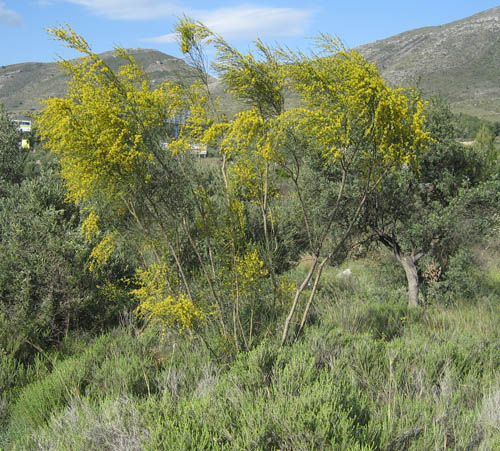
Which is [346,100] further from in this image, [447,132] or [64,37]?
[447,132]

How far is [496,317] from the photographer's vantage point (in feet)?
20.9

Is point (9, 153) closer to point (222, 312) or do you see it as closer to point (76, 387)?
point (76, 387)

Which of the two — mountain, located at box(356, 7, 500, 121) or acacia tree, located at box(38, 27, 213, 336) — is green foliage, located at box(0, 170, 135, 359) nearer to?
acacia tree, located at box(38, 27, 213, 336)

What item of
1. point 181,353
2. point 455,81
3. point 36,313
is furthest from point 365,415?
point 455,81

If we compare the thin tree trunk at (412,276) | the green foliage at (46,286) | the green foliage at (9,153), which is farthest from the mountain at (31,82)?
the thin tree trunk at (412,276)

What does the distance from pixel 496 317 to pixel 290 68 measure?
16.5 ft

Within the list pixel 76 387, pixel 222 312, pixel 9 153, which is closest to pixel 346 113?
pixel 222 312

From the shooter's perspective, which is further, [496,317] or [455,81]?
[455,81]

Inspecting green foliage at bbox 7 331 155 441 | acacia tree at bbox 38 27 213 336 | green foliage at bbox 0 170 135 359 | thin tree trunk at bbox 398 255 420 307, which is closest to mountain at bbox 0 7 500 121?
thin tree trunk at bbox 398 255 420 307

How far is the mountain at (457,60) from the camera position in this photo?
57522mm

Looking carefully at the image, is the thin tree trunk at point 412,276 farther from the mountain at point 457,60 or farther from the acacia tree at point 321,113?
the mountain at point 457,60

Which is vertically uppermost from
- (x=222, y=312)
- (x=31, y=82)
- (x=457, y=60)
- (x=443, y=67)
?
(x=31, y=82)

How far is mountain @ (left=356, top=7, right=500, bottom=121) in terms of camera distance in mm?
57522

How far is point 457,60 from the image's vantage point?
7012cm
